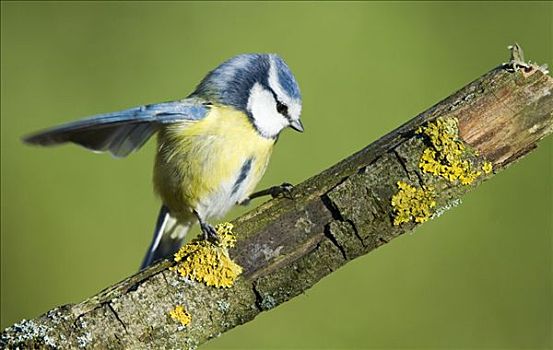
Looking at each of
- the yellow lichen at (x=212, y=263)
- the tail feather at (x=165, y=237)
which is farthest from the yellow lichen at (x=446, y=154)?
the tail feather at (x=165, y=237)

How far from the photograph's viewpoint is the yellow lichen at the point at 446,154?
135 cm

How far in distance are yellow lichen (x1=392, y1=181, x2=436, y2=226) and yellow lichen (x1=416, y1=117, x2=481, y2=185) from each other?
0.04 meters

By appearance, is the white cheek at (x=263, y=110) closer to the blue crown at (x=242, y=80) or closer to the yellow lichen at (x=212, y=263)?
the blue crown at (x=242, y=80)

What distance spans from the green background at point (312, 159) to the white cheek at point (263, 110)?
1.32 feet

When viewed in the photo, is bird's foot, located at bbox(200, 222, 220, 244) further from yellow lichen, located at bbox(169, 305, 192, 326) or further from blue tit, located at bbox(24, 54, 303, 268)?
blue tit, located at bbox(24, 54, 303, 268)

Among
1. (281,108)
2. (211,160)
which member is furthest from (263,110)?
(211,160)

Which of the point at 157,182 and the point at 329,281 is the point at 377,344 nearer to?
the point at 329,281

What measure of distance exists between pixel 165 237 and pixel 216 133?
0.39 metres

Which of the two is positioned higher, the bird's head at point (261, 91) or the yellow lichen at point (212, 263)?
the bird's head at point (261, 91)

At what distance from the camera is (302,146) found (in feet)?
7.79

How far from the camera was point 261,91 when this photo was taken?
1912 millimetres

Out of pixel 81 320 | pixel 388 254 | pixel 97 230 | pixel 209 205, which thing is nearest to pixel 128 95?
pixel 97 230

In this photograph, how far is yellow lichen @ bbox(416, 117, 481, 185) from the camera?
53.1 inches

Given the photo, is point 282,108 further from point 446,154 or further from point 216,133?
point 446,154
